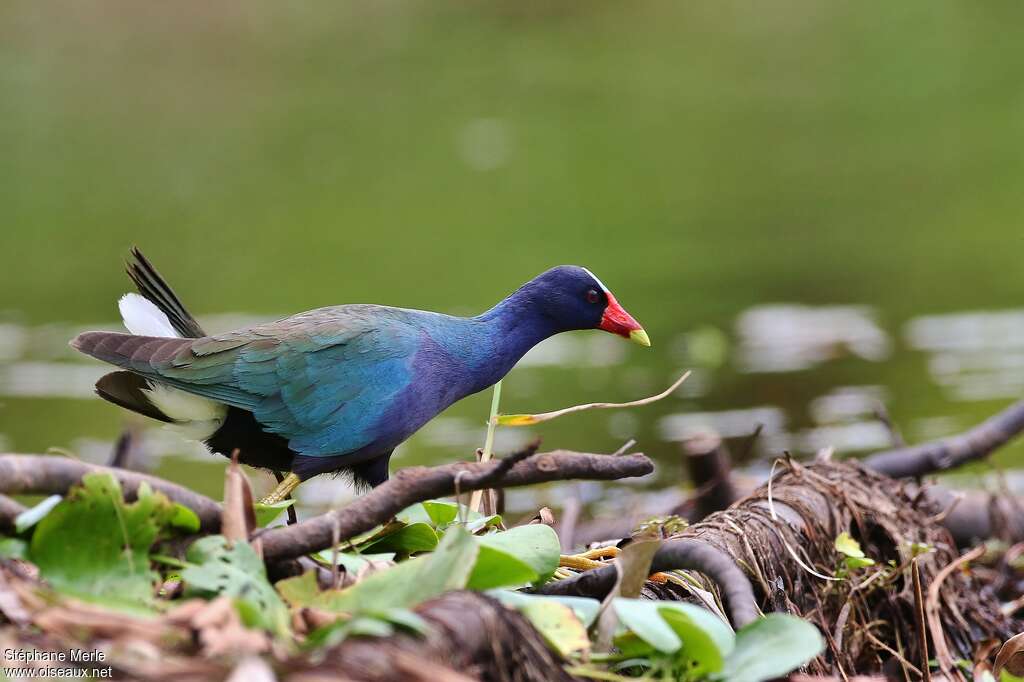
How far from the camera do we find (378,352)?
3301 mm

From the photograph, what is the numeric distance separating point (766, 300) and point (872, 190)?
3.61m

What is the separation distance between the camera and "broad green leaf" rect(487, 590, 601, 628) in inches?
83.4

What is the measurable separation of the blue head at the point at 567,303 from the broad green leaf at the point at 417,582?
161cm

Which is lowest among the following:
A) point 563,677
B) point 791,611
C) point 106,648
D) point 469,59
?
point 791,611

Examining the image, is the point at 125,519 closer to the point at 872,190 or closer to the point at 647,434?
the point at 647,434

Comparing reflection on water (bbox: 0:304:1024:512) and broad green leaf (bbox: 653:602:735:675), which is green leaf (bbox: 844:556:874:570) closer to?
broad green leaf (bbox: 653:602:735:675)

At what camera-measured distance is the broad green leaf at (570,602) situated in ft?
6.95

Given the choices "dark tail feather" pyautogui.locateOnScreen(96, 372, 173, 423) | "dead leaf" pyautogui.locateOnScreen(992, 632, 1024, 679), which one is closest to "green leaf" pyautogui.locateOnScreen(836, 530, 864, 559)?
"dead leaf" pyautogui.locateOnScreen(992, 632, 1024, 679)

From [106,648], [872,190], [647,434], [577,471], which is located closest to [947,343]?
[647,434]

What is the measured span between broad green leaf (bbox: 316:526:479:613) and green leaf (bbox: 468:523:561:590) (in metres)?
0.10

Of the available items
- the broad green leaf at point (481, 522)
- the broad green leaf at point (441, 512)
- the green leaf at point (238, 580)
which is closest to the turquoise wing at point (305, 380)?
the broad green leaf at point (441, 512)

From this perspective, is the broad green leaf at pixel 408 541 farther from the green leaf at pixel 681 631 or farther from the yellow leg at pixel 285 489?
the yellow leg at pixel 285 489

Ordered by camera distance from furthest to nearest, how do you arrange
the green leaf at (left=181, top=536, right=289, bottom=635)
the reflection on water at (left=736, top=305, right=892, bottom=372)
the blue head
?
1. the reflection on water at (left=736, top=305, right=892, bottom=372)
2. the blue head
3. the green leaf at (left=181, top=536, right=289, bottom=635)

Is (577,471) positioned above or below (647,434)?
above
